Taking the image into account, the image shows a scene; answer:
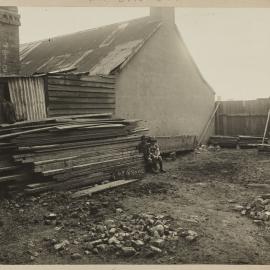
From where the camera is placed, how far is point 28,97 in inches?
402

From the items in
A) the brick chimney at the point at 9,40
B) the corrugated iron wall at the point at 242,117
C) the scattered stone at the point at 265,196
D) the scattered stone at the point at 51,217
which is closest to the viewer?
the scattered stone at the point at 51,217

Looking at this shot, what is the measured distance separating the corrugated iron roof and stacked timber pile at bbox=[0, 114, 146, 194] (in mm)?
4088

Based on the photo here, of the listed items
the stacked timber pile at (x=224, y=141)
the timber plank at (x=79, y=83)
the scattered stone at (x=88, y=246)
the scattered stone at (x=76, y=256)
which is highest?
the timber plank at (x=79, y=83)

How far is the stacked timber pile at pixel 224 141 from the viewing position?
1672 centimetres

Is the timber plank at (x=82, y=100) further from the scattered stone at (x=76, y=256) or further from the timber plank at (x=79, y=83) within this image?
the scattered stone at (x=76, y=256)

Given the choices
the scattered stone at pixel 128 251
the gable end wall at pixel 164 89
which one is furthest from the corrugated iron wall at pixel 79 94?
the scattered stone at pixel 128 251

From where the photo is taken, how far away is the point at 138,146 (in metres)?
10.6

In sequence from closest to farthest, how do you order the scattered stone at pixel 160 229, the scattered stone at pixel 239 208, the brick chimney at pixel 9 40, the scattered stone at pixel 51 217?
the scattered stone at pixel 160 229 < the scattered stone at pixel 51 217 < the scattered stone at pixel 239 208 < the brick chimney at pixel 9 40

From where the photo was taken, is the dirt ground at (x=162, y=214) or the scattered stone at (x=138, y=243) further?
the scattered stone at (x=138, y=243)

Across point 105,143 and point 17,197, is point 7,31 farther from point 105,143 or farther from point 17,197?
point 17,197

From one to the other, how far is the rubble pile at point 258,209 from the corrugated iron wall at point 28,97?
6.05 m

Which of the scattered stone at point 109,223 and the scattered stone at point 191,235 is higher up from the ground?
the scattered stone at point 109,223

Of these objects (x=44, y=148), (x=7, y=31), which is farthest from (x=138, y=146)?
(x=7, y=31)

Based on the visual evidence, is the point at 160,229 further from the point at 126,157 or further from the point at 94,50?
the point at 94,50
